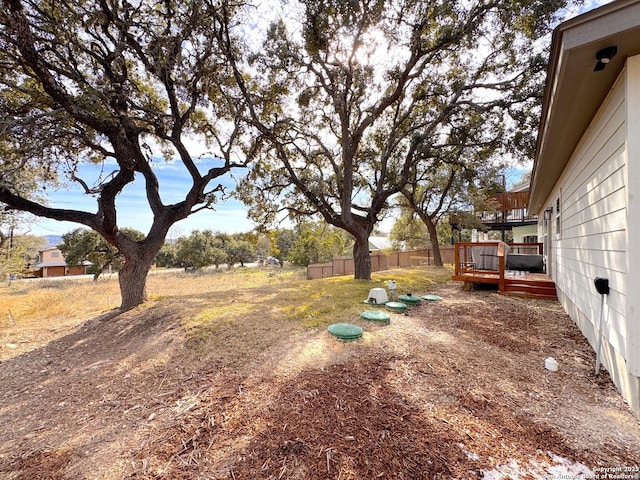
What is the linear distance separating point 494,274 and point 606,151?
506 cm

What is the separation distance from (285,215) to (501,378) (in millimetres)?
8335

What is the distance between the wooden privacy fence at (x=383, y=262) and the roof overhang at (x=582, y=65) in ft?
40.0

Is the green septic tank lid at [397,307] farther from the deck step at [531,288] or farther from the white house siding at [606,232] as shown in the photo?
the deck step at [531,288]

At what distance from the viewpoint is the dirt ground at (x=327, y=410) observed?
5.85 feet

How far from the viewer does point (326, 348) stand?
3.63 meters

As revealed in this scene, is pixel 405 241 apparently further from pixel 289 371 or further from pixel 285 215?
pixel 289 371

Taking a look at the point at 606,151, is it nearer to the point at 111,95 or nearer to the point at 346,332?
the point at 346,332

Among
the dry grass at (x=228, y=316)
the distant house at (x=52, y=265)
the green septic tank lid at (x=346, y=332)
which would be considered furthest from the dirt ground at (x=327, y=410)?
the distant house at (x=52, y=265)

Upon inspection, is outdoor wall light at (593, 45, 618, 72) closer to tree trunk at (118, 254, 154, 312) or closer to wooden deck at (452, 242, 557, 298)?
wooden deck at (452, 242, 557, 298)

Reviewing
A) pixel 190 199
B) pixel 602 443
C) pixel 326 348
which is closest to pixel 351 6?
pixel 190 199

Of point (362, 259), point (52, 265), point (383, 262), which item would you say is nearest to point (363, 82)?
point (362, 259)

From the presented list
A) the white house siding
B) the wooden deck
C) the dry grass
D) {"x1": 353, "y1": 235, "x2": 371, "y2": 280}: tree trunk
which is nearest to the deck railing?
the wooden deck

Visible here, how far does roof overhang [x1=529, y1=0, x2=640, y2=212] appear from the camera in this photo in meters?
1.84

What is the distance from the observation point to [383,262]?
1680 centimetres
